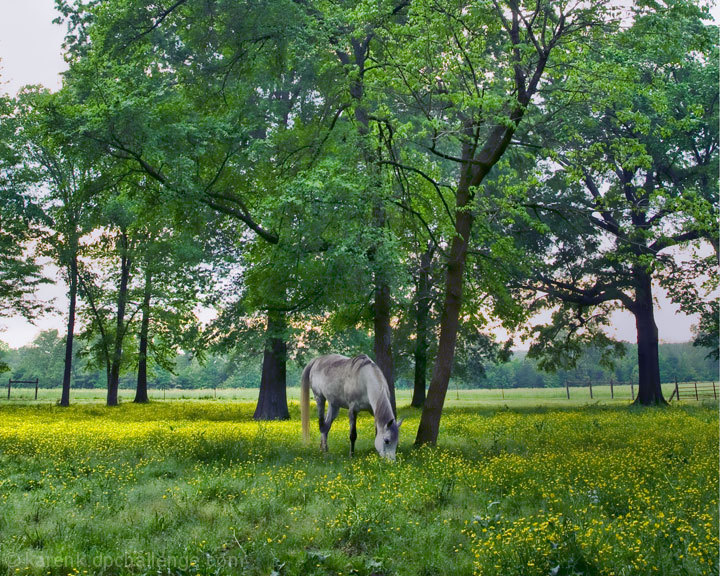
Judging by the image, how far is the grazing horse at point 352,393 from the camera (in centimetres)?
1252

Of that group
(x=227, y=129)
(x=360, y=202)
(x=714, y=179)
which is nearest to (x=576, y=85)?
(x=360, y=202)

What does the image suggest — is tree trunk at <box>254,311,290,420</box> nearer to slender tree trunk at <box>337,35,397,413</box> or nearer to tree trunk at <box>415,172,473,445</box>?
slender tree trunk at <box>337,35,397,413</box>

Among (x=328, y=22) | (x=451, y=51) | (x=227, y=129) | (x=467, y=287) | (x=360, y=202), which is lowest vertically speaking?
(x=467, y=287)

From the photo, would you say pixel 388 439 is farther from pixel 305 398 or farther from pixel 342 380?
pixel 305 398

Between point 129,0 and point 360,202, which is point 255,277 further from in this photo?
point 129,0

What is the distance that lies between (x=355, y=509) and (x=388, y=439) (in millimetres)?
4275

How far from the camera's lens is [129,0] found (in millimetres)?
16062

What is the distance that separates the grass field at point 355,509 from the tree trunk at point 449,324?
947mm

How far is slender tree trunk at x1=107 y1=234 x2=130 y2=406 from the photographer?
34.7 metres

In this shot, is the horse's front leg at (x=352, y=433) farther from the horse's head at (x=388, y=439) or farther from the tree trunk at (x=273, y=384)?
the tree trunk at (x=273, y=384)

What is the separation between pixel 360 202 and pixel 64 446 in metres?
8.95

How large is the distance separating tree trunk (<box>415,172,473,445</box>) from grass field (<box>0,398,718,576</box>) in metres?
0.95

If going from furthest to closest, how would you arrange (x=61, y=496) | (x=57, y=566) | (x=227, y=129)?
(x=227, y=129), (x=61, y=496), (x=57, y=566)

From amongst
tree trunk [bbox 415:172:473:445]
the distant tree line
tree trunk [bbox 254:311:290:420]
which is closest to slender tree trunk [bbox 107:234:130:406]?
tree trunk [bbox 254:311:290:420]
